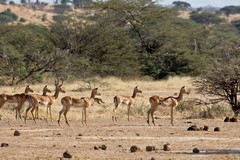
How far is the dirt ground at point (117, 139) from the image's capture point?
49.8 ft

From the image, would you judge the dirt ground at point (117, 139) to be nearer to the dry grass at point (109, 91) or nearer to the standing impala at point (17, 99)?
the standing impala at point (17, 99)

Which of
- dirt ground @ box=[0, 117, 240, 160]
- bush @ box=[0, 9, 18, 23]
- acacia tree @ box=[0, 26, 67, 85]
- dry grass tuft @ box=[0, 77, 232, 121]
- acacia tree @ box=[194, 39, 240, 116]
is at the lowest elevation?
dirt ground @ box=[0, 117, 240, 160]

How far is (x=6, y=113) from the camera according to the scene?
25.2m

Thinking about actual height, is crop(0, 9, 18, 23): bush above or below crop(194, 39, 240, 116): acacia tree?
above

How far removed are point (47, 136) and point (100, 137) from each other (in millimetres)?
1317

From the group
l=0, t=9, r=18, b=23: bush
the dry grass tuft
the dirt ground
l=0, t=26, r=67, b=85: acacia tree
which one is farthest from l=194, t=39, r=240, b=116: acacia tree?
l=0, t=9, r=18, b=23: bush

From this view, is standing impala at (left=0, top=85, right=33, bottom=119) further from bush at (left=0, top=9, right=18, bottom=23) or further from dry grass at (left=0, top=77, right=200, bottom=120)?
bush at (left=0, top=9, right=18, bottom=23)

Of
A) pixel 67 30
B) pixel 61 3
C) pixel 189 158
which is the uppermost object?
pixel 61 3

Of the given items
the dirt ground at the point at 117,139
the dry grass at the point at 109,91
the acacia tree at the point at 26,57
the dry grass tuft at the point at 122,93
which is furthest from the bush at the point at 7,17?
the dirt ground at the point at 117,139

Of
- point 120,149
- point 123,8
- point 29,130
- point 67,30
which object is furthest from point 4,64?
point 120,149

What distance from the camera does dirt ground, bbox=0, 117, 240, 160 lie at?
1518 cm

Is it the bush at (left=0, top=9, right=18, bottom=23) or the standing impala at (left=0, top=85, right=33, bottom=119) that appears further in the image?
the bush at (left=0, top=9, right=18, bottom=23)

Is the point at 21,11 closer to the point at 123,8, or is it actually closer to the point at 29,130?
the point at 123,8

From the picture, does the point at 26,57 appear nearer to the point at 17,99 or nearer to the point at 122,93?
the point at 122,93
